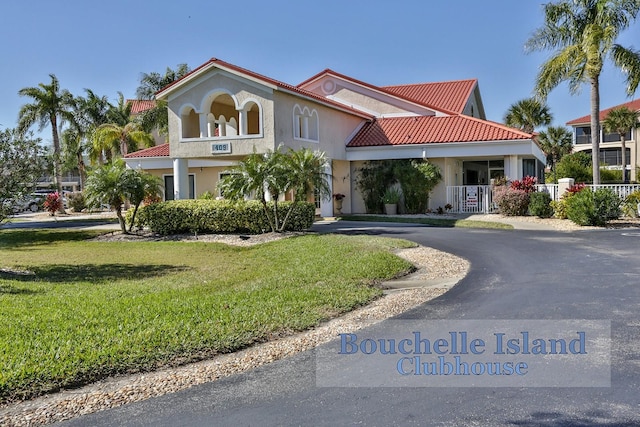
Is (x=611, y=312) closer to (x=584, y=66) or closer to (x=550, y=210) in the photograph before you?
(x=550, y=210)

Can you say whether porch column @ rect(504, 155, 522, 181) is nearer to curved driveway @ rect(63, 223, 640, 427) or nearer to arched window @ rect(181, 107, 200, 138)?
arched window @ rect(181, 107, 200, 138)

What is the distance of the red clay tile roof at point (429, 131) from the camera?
2570 centimetres

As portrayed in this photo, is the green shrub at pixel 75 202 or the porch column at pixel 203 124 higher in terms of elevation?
the porch column at pixel 203 124

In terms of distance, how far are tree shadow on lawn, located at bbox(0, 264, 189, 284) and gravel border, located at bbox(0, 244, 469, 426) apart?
5685 millimetres

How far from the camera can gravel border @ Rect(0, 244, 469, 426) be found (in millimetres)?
4824

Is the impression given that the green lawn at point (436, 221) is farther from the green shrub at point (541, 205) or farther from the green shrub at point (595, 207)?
the green shrub at point (541, 205)

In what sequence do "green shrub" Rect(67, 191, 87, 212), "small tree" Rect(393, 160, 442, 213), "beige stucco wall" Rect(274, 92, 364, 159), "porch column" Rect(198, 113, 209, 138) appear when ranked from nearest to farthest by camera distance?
"beige stucco wall" Rect(274, 92, 364, 159)
"porch column" Rect(198, 113, 209, 138)
"small tree" Rect(393, 160, 442, 213)
"green shrub" Rect(67, 191, 87, 212)

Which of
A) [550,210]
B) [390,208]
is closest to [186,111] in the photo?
[390,208]

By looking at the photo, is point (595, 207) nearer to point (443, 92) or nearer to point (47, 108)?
point (443, 92)

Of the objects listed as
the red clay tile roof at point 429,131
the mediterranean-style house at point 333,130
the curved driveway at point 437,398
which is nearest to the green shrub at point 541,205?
the mediterranean-style house at point 333,130

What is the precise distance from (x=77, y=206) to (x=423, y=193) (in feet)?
87.2

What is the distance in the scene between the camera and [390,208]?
26.5m

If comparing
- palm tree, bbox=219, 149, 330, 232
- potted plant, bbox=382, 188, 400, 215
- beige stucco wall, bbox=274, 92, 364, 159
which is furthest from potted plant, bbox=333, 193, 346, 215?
palm tree, bbox=219, 149, 330, 232

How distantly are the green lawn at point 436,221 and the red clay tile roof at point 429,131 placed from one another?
13.9 feet
